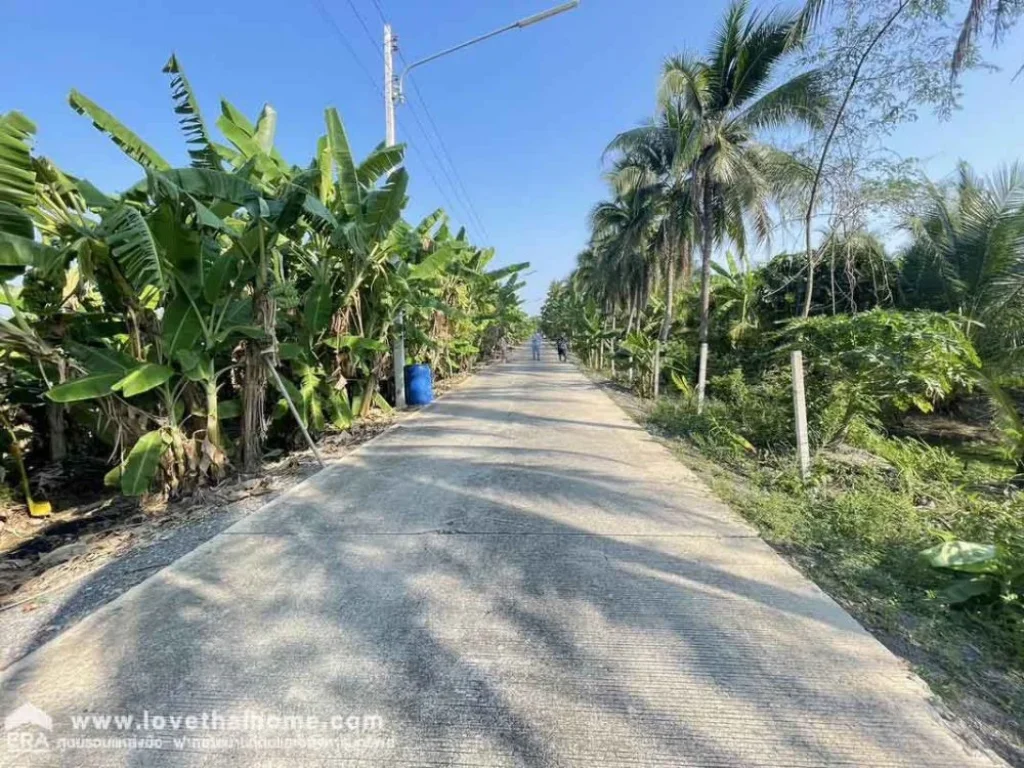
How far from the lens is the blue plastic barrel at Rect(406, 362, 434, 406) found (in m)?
11.6

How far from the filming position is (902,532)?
151 inches

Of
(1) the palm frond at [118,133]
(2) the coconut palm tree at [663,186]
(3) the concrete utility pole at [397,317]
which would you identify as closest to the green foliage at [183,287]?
(1) the palm frond at [118,133]

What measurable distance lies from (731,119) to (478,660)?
40.9 ft

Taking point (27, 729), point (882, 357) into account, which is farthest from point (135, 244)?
point (882, 357)

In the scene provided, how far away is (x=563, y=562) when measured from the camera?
11.2 feet

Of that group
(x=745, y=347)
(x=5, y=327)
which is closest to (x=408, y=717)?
(x=5, y=327)

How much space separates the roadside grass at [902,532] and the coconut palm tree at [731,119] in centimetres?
361

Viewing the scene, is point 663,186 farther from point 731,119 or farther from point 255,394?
point 255,394

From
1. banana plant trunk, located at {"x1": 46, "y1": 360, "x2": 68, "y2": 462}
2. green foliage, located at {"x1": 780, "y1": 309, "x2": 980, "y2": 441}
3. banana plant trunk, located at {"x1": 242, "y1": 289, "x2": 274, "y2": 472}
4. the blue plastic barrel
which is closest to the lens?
green foliage, located at {"x1": 780, "y1": 309, "x2": 980, "y2": 441}

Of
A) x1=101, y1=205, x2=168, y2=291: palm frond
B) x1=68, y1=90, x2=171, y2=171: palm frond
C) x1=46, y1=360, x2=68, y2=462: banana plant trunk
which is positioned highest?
x1=68, y1=90, x2=171, y2=171: palm frond

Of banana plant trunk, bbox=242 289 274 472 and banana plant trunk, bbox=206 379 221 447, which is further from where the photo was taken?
banana plant trunk, bbox=242 289 274 472

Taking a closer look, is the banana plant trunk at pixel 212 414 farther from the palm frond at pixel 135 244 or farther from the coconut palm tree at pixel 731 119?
the coconut palm tree at pixel 731 119

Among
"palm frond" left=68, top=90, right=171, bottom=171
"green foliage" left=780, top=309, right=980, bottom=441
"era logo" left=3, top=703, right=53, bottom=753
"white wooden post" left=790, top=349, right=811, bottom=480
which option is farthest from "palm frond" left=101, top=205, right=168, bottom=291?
"green foliage" left=780, top=309, right=980, bottom=441

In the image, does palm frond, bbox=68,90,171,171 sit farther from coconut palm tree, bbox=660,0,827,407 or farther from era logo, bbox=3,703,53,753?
coconut palm tree, bbox=660,0,827,407
